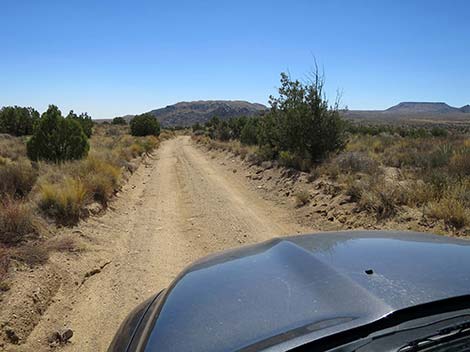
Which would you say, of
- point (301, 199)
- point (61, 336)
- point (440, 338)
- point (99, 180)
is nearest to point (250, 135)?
point (301, 199)

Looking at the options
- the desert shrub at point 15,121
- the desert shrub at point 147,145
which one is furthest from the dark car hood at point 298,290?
the desert shrub at point 15,121

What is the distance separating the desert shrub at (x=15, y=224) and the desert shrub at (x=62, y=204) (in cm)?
107

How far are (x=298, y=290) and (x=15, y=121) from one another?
4678cm

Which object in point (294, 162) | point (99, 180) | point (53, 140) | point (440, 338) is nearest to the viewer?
point (440, 338)

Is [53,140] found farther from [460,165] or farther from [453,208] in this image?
[460,165]

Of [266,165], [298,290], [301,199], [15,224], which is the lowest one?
[301,199]

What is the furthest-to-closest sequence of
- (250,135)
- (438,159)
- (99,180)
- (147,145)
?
(147,145) < (250,135) < (438,159) < (99,180)

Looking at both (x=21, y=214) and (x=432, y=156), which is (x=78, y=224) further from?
(x=432, y=156)

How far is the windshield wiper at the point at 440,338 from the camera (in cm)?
149

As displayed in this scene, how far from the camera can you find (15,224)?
20.9 feet

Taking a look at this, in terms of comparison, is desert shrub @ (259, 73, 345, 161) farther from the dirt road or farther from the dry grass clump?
the dry grass clump

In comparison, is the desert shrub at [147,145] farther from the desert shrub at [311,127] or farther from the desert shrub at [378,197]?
the desert shrub at [378,197]

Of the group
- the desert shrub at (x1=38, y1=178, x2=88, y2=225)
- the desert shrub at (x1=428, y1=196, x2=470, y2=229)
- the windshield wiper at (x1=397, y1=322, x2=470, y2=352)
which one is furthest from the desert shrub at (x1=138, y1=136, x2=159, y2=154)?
the windshield wiper at (x1=397, y1=322, x2=470, y2=352)

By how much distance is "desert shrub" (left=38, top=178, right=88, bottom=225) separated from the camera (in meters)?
7.88
